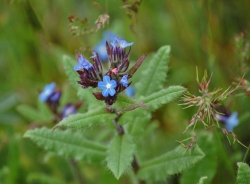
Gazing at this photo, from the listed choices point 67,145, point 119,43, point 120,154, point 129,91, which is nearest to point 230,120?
point 129,91

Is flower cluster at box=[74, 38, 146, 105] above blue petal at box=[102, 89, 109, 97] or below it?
above

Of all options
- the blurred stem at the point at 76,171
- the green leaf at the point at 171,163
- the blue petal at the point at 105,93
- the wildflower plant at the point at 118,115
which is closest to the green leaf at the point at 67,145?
the wildflower plant at the point at 118,115

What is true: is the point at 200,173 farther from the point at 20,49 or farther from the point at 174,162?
the point at 20,49

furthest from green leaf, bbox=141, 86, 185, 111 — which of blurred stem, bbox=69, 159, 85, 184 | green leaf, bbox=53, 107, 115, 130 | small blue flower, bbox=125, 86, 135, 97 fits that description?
blurred stem, bbox=69, 159, 85, 184

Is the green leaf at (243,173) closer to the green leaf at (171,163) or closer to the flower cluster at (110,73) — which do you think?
the green leaf at (171,163)

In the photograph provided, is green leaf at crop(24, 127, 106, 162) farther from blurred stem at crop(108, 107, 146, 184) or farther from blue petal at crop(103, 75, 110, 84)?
blue petal at crop(103, 75, 110, 84)

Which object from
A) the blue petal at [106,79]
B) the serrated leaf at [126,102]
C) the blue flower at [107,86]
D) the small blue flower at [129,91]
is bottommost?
the small blue flower at [129,91]
